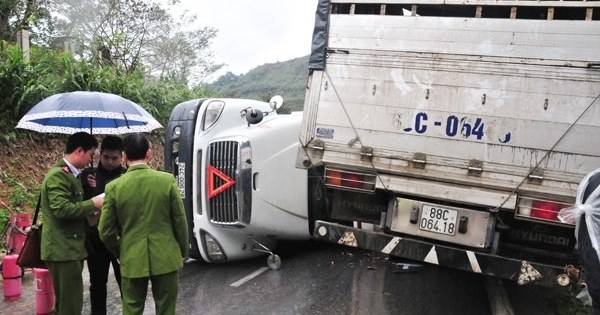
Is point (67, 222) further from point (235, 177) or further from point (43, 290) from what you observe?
point (235, 177)

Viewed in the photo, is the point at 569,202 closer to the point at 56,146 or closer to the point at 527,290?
the point at 527,290

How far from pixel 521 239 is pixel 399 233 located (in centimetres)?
105

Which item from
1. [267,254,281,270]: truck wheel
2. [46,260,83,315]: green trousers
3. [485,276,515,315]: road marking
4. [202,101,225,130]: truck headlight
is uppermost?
[202,101,225,130]: truck headlight

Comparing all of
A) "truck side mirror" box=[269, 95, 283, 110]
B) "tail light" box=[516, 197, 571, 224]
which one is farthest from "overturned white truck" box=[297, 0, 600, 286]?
"truck side mirror" box=[269, 95, 283, 110]

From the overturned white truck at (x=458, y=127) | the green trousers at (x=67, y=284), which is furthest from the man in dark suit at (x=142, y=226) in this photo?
the overturned white truck at (x=458, y=127)

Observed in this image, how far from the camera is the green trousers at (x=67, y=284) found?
338 centimetres

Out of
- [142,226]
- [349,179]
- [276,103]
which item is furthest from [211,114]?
[142,226]

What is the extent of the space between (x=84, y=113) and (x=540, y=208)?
3576 mm

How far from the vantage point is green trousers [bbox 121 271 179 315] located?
3057 mm

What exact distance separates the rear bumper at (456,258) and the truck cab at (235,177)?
1029 mm

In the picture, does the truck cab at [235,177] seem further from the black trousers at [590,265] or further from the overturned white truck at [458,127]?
the black trousers at [590,265]

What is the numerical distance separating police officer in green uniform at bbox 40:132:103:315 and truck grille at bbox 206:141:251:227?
1.81 metres

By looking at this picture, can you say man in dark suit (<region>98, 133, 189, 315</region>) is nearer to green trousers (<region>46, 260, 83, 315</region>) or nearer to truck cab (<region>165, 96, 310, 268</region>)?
green trousers (<region>46, 260, 83, 315</region>)

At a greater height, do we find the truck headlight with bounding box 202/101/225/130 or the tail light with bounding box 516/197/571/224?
the truck headlight with bounding box 202/101/225/130
